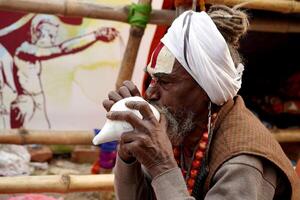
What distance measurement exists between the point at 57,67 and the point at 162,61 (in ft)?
10.7

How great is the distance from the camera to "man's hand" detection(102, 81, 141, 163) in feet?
5.88

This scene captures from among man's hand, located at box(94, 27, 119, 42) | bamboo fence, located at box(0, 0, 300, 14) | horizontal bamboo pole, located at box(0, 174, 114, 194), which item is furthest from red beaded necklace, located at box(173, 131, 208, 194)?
man's hand, located at box(94, 27, 119, 42)

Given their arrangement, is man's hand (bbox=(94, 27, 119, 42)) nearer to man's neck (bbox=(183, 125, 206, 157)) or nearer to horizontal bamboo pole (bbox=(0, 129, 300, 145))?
horizontal bamboo pole (bbox=(0, 129, 300, 145))

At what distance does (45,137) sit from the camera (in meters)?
3.26

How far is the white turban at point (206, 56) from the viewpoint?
1771 mm

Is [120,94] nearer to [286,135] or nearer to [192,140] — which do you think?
[192,140]

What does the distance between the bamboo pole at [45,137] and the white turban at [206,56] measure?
5.19 ft

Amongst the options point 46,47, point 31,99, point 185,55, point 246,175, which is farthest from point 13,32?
point 246,175

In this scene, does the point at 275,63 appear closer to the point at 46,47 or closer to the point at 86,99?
the point at 86,99

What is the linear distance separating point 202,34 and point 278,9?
158cm

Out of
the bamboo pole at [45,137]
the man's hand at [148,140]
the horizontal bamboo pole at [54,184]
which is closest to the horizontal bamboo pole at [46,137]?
the bamboo pole at [45,137]

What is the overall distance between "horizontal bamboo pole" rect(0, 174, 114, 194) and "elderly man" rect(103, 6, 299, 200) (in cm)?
80

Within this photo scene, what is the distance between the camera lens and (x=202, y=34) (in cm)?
179

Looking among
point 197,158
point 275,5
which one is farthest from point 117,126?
point 275,5
